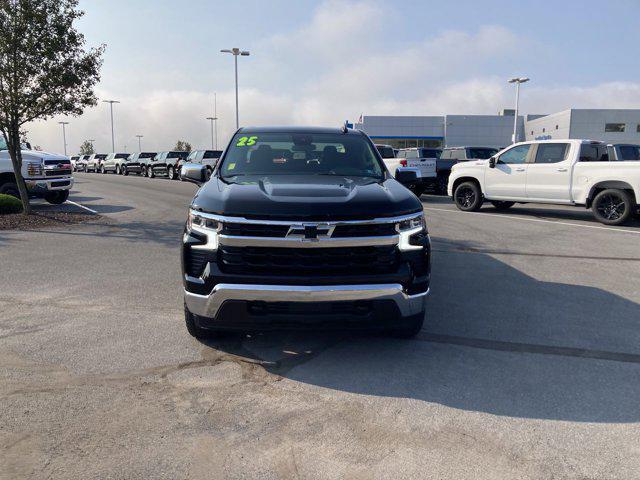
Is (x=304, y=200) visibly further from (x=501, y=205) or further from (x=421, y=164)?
(x=421, y=164)

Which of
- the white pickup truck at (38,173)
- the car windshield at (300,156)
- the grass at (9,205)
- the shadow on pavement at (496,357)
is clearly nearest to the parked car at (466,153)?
the white pickup truck at (38,173)

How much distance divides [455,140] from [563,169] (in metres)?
56.6

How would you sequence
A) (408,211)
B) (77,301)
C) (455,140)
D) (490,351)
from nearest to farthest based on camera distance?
(408,211)
(490,351)
(77,301)
(455,140)

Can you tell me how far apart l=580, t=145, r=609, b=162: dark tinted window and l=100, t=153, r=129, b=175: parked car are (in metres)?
40.6

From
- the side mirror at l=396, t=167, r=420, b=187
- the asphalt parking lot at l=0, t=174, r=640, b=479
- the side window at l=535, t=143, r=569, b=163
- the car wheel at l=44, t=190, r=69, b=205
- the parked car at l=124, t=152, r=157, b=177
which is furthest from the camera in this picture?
the parked car at l=124, t=152, r=157, b=177

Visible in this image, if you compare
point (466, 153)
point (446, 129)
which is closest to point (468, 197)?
point (466, 153)

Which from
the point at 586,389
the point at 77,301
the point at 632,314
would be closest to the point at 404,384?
the point at 586,389

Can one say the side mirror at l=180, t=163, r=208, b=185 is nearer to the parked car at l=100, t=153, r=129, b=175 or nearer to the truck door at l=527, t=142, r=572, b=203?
the truck door at l=527, t=142, r=572, b=203

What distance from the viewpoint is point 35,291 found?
5953 millimetres

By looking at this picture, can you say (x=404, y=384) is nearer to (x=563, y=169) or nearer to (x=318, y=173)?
(x=318, y=173)

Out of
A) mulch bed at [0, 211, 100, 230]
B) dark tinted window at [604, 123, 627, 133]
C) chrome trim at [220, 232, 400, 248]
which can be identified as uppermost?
dark tinted window at [604, 123, 627, 133]

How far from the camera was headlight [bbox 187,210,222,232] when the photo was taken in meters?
3.71

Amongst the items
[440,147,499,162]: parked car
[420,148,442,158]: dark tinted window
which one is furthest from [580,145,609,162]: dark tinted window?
[420,148,442,158]: dark tinted window

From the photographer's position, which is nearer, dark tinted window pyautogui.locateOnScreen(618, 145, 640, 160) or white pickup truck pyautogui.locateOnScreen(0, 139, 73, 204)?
white pickup truck pyautogui.locateOnScreen(0, 139, 73, 204)
